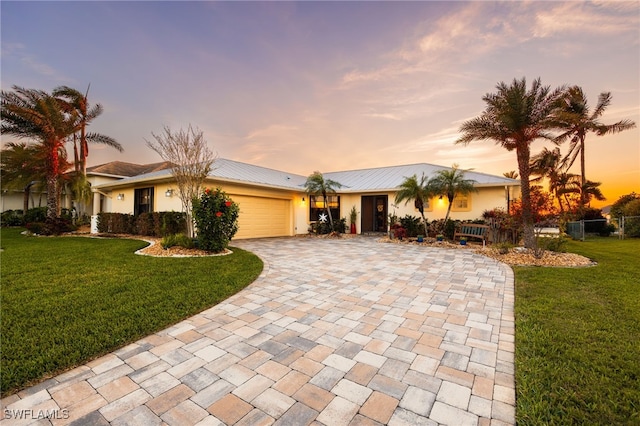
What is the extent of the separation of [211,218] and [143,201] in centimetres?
738

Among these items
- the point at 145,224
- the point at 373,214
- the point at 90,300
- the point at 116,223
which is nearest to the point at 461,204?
the point at 373,214

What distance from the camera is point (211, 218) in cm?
772

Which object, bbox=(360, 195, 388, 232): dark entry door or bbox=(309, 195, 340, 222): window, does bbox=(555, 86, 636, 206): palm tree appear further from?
bbox=(309, 195, 340, 222): window

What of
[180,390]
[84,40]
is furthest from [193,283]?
[84,40]

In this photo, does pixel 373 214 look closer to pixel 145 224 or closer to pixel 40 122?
pixel 145 224

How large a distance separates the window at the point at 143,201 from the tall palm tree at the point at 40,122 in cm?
360

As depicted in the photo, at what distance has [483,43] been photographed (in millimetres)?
8578

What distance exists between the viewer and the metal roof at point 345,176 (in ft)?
38.0

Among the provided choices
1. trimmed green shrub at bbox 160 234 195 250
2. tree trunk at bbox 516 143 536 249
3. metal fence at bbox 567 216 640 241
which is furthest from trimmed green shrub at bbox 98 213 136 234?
metal fence at bbox 567 216 640 241

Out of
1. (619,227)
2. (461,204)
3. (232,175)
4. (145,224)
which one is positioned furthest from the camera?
(619,227)

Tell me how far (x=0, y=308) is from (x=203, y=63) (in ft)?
31.6

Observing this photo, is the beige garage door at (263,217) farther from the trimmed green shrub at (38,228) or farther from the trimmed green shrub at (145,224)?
the trimmed green shrub at (38,228)

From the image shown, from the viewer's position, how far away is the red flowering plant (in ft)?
25.2

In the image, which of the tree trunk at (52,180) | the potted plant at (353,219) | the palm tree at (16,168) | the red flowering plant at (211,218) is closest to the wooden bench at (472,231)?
the potted plant at (353,219)
